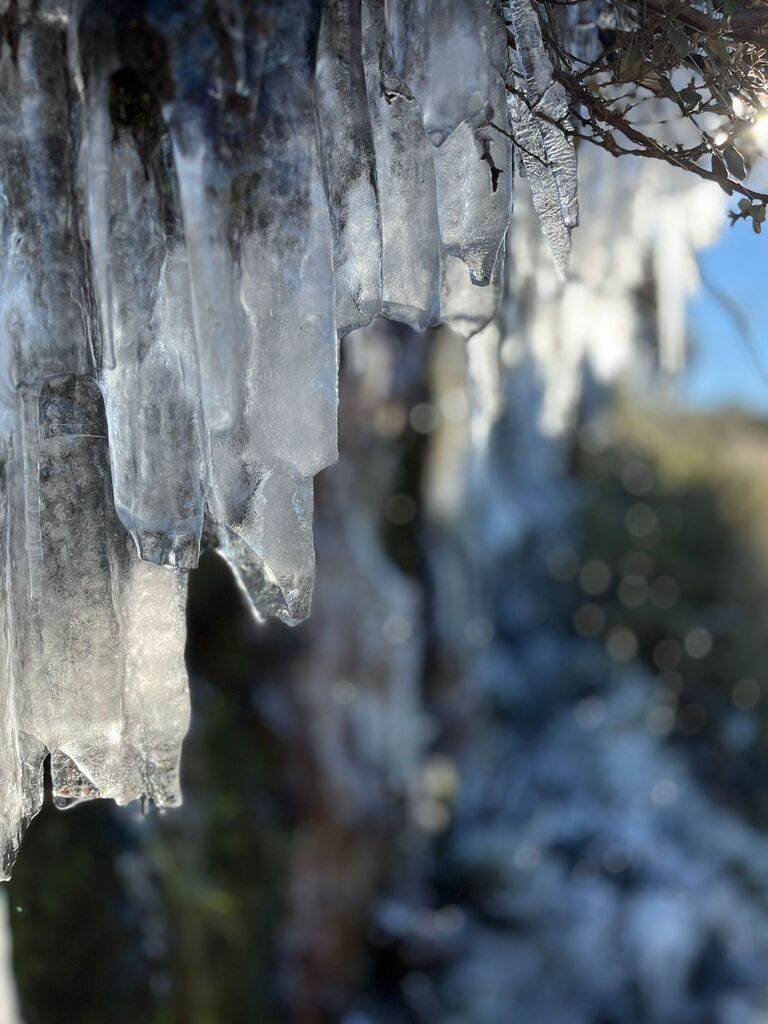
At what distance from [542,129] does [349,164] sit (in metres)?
0.27

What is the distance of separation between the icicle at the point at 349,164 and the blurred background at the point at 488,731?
742 millimetres

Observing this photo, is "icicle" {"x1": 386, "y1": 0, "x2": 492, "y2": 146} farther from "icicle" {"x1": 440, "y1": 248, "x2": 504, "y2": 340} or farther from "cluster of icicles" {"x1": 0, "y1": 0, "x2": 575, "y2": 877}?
"icicle" {"x1": 440, "y1": 248, "x2": 504, "y2": 340}

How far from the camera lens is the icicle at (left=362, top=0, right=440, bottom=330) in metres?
1.16

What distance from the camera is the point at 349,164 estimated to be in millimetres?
1134

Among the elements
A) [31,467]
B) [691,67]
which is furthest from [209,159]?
[691,67]

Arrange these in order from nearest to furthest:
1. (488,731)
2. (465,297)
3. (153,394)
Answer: (153,394) < (465,297) < (488,731)

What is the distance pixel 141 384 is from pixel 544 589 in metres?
7.94

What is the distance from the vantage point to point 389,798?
5.50 m

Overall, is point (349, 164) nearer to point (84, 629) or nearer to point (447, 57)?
point (447, 57)

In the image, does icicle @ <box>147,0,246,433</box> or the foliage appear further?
the foliage

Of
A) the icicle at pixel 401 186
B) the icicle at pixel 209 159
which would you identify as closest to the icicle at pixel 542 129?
the icicle at pixel 401 186

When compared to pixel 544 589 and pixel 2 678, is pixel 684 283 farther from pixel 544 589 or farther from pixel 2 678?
pixel 544 589

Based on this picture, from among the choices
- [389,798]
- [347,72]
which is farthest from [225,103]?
[389,798]

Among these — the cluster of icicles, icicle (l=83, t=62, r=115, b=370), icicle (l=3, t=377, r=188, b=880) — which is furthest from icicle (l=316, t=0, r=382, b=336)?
icicle (l=3, t=377, r=188, b=880)
